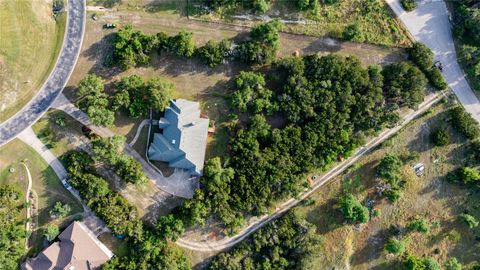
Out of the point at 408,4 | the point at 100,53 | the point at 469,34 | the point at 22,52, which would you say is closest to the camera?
the point at 22,52

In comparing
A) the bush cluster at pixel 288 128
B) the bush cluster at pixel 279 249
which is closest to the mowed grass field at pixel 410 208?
the bush cluster at pixel 279 249

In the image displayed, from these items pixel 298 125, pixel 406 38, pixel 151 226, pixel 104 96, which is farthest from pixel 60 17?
pixel 406 38

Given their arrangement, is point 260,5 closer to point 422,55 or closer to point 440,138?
point 422,55

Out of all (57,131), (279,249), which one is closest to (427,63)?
(279,249)

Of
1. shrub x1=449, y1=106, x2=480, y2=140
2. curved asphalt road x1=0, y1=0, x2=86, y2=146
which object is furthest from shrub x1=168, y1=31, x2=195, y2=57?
shrub x1=449, y1=106, x2=480, y2=140

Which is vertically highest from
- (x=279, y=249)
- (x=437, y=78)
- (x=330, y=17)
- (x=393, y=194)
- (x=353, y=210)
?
(x=330, y=17)

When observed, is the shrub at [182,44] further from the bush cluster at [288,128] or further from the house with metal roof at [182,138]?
the bush cluster at [288,128]

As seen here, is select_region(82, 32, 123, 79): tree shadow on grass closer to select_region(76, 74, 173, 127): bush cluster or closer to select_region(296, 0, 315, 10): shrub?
select_region(76, 74, 173, 127): bush cluster

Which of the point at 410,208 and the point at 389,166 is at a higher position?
the point at 389,166
